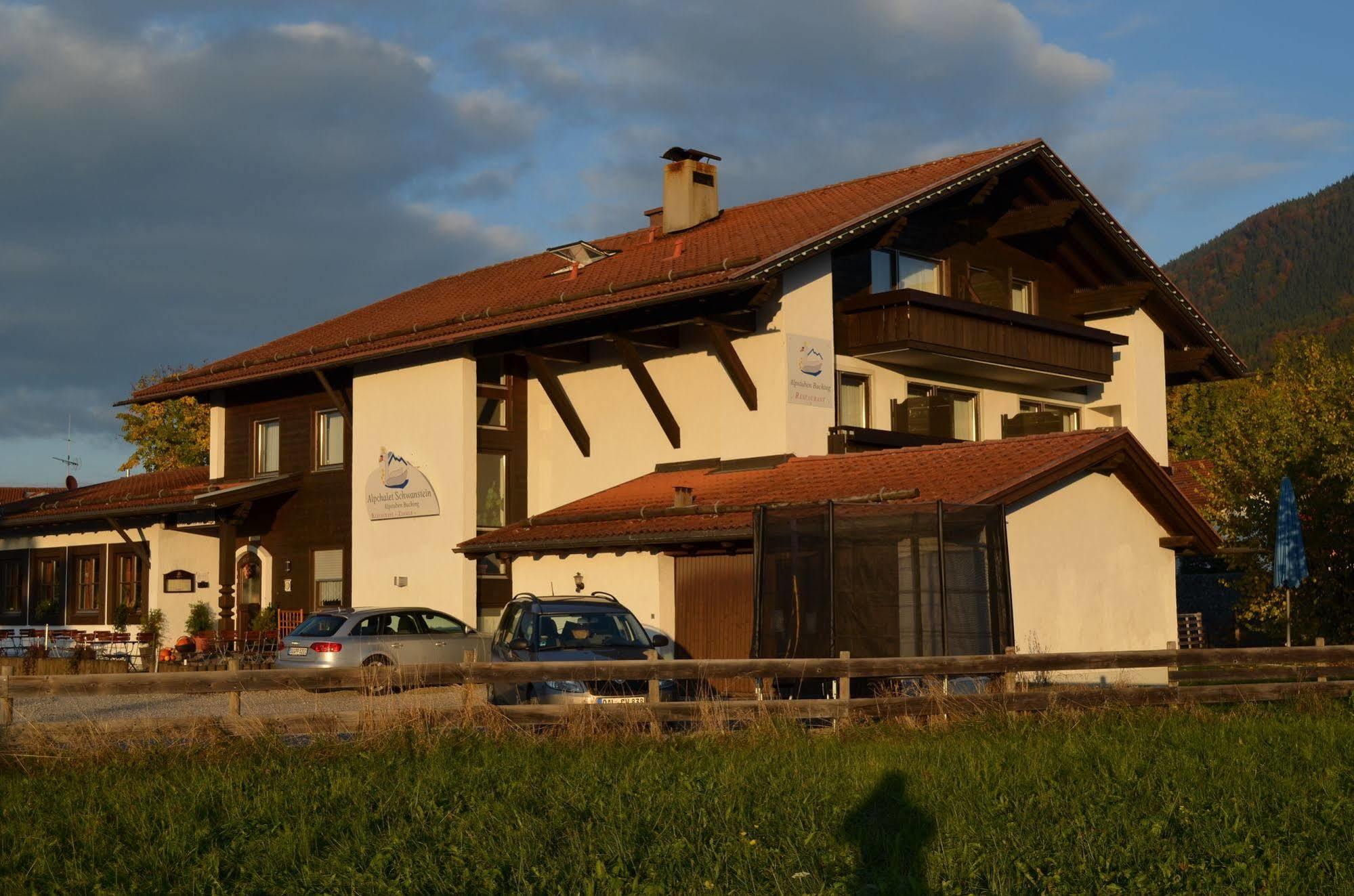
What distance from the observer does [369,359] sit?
29406 millimetres

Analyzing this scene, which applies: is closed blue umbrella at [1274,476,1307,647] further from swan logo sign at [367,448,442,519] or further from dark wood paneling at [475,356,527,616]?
swan logo sign at [367,448,442,519]

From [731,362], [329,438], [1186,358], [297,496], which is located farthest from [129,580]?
[1186,358]

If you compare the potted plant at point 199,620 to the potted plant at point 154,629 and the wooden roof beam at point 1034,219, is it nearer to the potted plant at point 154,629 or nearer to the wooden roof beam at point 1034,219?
the potted plant at point 154,629

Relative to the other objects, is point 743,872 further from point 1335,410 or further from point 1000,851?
point 1335,410

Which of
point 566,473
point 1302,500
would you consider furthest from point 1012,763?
point 566,473

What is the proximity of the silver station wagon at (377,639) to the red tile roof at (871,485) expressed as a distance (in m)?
1.81

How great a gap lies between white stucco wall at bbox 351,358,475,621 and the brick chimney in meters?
5.61

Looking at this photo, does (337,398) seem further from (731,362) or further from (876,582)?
(876,582)

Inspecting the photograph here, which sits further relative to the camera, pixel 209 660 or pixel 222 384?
pixel 222 384

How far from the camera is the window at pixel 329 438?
32062mm

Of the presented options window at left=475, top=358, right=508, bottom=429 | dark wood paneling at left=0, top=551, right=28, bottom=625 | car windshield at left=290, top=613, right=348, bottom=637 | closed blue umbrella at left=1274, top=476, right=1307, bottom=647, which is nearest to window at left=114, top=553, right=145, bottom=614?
dark wood paneling at left=0, top=551, right=28, bottom=625

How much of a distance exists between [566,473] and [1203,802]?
823 inches

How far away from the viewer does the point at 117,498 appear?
35.0 m

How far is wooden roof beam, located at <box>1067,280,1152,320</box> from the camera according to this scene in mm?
31562
